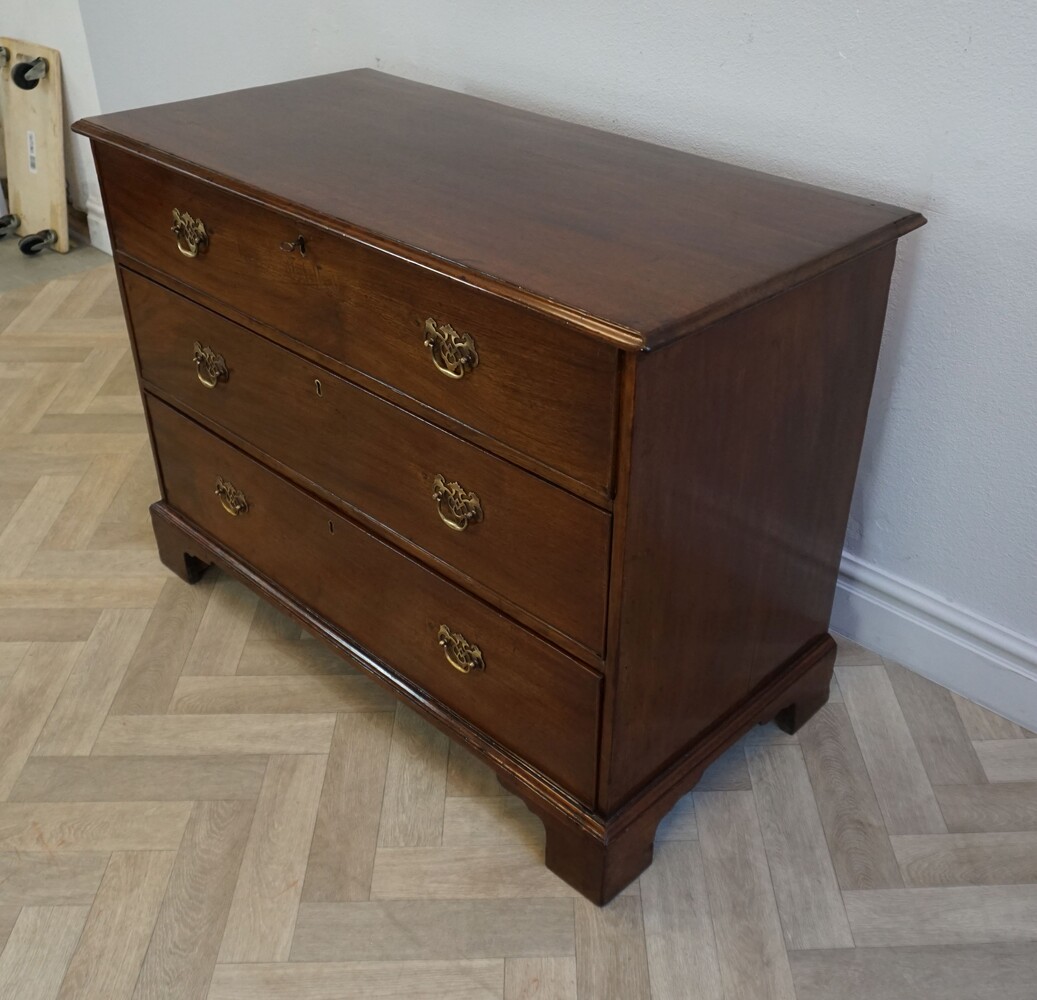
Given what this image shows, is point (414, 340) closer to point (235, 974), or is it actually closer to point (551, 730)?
point (551, 730)

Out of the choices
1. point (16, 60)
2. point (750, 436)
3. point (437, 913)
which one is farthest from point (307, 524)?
point (16, 60)

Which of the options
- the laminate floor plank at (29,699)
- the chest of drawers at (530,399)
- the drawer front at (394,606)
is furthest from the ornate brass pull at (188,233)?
the laminate floor plank at (29,699)

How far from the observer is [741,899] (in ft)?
4.99

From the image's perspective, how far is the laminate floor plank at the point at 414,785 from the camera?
5.31ft

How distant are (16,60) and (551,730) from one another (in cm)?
304

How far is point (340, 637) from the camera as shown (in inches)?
70.6

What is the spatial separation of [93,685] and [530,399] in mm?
1069

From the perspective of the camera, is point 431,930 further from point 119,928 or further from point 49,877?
point 49,877

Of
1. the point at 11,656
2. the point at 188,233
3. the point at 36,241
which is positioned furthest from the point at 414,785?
the point at 36,241

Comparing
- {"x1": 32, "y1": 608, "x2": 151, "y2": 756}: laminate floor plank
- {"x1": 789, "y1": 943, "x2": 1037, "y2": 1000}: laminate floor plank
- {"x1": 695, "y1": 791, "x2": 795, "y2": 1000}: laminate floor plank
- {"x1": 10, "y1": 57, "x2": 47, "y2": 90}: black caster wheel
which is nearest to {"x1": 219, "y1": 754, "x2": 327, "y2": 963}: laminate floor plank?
{"x1": 32, "y1": 608, "x2": 151, "y2": 756}: laminate floor plank

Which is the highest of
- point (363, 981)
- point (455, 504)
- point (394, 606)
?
point (455, 504)

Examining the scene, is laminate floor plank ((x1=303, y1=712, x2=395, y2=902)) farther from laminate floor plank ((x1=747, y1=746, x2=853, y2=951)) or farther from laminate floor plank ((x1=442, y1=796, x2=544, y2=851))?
laminate floor plank ((x1=747, y1=746, x2=853, y2=951))

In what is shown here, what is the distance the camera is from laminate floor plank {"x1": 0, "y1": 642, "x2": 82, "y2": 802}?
1.74 meters

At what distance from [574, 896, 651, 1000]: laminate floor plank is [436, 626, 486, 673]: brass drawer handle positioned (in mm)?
346
